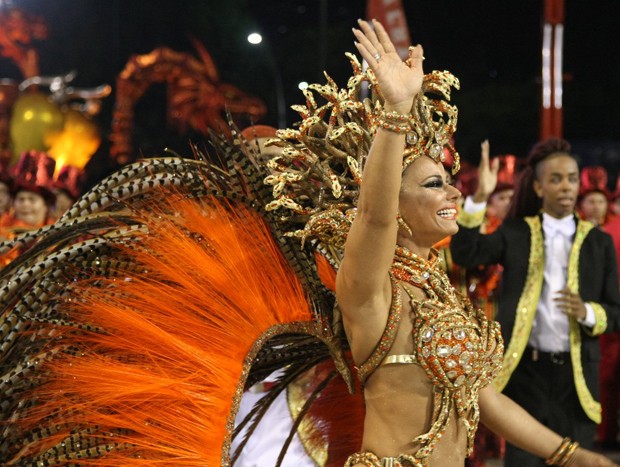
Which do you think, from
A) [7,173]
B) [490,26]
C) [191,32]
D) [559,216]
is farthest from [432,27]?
[559,216]

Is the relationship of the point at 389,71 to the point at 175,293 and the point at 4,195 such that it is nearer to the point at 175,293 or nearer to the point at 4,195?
the point at 175,293

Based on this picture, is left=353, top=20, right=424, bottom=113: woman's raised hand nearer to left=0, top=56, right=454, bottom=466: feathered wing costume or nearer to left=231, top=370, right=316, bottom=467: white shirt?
left=0, top=56, right=454, bottom=466: feathered wing costume

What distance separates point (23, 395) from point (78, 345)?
220 mm

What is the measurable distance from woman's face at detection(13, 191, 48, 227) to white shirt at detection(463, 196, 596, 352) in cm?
317

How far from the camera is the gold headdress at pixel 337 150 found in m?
2.88

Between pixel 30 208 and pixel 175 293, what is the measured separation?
13.2 feet

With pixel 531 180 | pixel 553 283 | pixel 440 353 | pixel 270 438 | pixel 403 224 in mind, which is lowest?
pixel 270 438

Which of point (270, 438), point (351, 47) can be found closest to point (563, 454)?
point (270, 438)

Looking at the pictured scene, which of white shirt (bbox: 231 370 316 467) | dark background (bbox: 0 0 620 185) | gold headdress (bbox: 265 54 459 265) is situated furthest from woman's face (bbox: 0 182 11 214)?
dark background (bbox: 0 0 620 185)

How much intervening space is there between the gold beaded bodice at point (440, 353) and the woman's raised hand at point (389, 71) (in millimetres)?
592

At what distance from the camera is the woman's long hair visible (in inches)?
200

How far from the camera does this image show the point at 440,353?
2.70 metres

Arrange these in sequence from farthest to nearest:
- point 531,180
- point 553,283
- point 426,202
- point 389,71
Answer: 1. point 531,180
2. point 553,283
3. point 426,202
4. point 389,71

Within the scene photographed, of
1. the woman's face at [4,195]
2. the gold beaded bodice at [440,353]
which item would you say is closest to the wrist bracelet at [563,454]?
the gold beaded bodice at [440,353]
